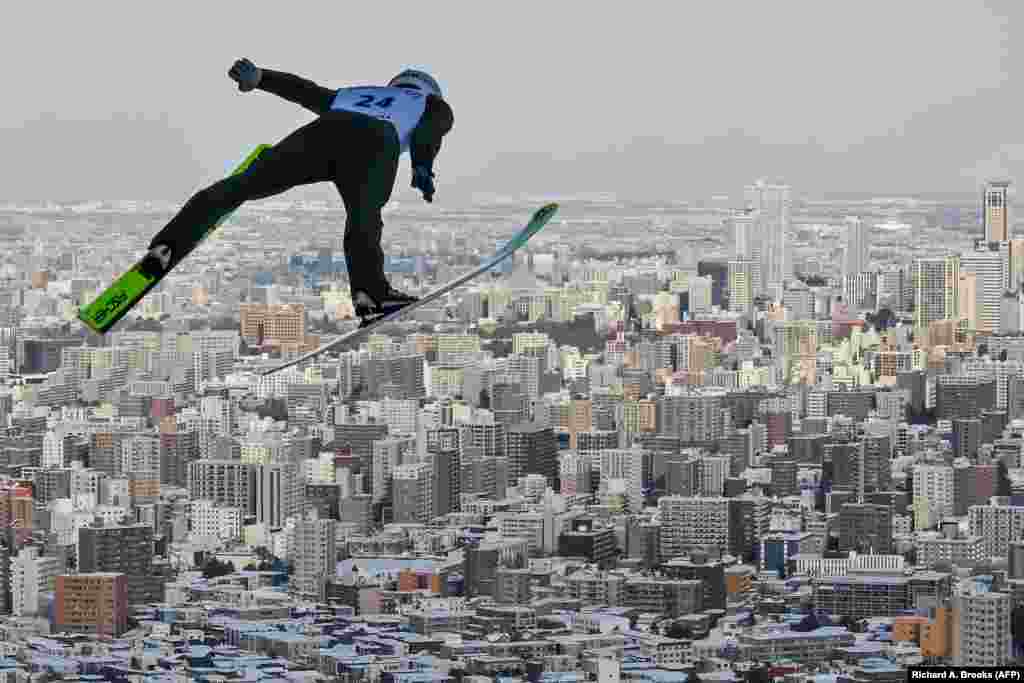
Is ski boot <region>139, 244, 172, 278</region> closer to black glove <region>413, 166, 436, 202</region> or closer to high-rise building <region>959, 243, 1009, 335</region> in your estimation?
black glove <region>413, 166, 436, 202</region>

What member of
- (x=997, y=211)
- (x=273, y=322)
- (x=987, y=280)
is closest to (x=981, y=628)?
(x=273, y=322)

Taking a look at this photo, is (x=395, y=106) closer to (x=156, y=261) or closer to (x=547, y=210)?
(x=156, y=261)

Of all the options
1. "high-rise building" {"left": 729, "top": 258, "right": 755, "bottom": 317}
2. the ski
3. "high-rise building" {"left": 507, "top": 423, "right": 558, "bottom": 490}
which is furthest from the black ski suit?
"high-rise building" {"left": 729, "top": 258, "right": 755, "bottom": 317}

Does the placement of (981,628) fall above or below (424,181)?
below

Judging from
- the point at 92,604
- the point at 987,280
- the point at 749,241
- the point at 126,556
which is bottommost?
the point at 92,604

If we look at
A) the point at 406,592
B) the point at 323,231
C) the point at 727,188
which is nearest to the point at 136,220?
the point at 323,231
